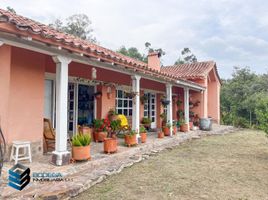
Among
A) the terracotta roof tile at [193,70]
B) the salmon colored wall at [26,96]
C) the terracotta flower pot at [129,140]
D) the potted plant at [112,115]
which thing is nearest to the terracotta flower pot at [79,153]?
the salmon colored wall at [26,96]

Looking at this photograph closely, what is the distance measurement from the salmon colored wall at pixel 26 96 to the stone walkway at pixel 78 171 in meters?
0.72

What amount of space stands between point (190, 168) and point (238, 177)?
3.60 feet

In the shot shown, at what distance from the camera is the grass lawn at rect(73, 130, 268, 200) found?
379cm

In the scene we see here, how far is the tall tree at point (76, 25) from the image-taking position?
33.5 metres

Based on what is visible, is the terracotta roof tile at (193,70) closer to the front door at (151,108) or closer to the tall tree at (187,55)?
the front door at (151,108)

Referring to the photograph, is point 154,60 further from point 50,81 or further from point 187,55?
point 187,55

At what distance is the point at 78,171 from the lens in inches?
181

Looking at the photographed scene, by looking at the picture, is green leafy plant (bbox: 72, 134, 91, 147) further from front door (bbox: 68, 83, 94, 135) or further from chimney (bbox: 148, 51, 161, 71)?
chimney (bbox: 148, 51, 161, 71)

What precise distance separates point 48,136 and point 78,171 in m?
1.97

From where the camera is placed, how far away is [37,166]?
4.71 metres

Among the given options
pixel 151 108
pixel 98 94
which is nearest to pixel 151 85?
pixel 151 108

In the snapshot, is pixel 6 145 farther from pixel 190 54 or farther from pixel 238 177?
pixel 190 54

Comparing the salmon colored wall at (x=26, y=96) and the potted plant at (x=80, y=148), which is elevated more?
the salmon colored wall at (x=26, y=96)

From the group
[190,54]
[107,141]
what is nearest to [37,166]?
[107,141]
